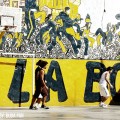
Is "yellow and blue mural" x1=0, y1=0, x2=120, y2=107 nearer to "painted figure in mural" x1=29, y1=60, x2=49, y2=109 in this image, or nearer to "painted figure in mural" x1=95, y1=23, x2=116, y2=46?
"painted figure in mural" x1=95, y1=23, x2=116, y2=46

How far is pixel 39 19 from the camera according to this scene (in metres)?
18.2

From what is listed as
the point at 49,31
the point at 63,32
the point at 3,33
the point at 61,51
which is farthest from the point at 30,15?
the point at 61,51

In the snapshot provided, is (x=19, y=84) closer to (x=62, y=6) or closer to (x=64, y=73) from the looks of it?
(x=64, y=73)

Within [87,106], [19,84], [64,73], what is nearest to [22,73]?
[19,84]

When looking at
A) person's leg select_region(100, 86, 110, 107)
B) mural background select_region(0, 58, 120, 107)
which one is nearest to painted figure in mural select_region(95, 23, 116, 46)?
mural background select_region(0, 58, 120, 107)

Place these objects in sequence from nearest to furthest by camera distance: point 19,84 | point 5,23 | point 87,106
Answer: point 5,23, point 19,84, point 87,106

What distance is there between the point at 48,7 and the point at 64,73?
2512mm

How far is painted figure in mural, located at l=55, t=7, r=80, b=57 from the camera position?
18.7 m

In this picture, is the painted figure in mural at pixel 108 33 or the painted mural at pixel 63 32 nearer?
the painted mural at pixel 63 32

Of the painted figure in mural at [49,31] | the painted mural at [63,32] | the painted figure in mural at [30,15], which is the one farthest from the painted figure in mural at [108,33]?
the painted figure in mural at [30,15]

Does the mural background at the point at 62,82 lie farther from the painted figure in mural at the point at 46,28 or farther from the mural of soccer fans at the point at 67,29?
the painted figure in mural at the point at 46,28

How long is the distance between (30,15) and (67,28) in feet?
5.43

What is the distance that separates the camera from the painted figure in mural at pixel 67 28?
18688mm

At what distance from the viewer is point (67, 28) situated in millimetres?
18844
